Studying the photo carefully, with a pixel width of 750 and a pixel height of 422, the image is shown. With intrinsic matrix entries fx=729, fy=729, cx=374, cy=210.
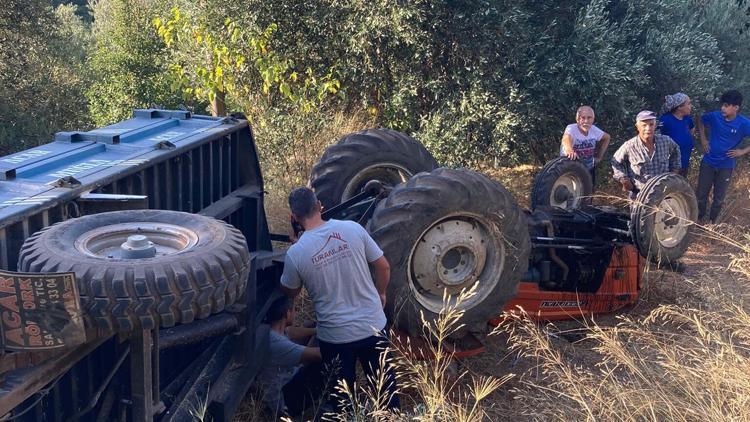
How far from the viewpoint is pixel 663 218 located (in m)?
5.79

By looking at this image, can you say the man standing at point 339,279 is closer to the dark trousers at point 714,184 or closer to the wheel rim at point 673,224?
the wheel rim at point 673,224

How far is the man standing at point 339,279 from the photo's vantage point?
4172mm

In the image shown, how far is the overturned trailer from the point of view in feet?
8.95

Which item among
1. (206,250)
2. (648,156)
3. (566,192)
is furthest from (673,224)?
(206,250)

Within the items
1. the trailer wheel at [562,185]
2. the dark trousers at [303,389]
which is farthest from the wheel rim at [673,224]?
the dark trousers at [303,389]

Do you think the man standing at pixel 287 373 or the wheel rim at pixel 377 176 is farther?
the wheel rim at pixel 377 176

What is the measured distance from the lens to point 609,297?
611cm

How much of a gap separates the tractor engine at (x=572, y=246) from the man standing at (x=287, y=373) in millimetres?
1965

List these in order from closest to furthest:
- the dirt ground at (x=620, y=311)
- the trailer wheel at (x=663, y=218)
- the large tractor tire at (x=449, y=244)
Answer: the large tractor tire at (x=449, y=244), the dirt ground at (x=620, y=311), the trailer wheel at (x=663, y=218)

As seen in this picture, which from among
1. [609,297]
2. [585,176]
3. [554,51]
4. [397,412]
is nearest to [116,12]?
[554,51]

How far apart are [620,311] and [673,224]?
37.7 inches

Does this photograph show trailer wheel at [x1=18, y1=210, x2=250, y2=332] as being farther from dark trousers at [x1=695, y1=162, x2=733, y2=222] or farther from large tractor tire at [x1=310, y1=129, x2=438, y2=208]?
dark trousers at [x1=695, y1=162, x2=733, y2=222]

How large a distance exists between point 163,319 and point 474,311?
2.52 meters

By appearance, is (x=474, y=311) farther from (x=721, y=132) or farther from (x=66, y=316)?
(x=721, y=132)
